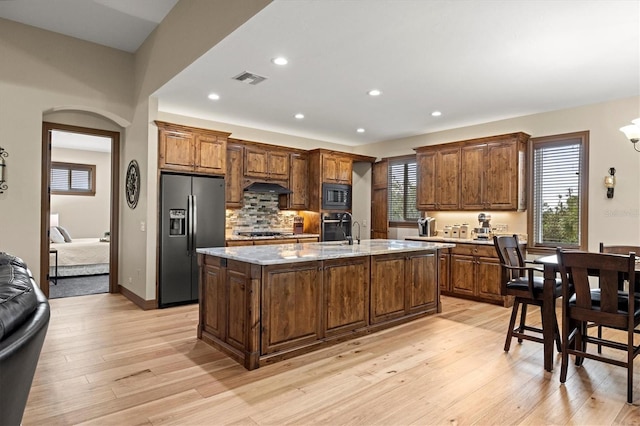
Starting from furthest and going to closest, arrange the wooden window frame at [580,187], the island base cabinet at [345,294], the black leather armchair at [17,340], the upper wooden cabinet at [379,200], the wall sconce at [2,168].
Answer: the upper wooden cabinet at [379,200]
the wooden window frame at [580,187]
the wall sconce at [2,168]
the island base cabinet at [345,294]
the black leather armchair at [17,340]

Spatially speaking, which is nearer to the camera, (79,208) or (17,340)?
(17,340)

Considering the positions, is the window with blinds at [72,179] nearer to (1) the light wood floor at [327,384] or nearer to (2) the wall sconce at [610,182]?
(1) the light wood floor at [327,384]

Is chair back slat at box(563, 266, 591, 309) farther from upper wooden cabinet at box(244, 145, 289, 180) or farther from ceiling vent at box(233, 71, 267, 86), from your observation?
upper wooden cabinet at box(244, 145, 289, 180)

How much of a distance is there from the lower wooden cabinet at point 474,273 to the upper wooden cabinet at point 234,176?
3.43 meters

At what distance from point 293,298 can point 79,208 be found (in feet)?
29.5

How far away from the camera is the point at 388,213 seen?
25.3 ft

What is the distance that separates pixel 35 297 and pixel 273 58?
2982mm

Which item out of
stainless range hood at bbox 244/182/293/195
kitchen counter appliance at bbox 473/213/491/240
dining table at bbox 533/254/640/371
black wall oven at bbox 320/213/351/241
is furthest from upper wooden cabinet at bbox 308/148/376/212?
dining table at bbox 533/254/640/371

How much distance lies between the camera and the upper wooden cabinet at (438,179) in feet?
20.5

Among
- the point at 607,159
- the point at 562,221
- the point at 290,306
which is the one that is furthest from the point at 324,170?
the point at 607,159

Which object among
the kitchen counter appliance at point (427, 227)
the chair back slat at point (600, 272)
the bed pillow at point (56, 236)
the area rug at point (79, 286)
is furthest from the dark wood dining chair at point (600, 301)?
the bed pillow at point (56, 236)

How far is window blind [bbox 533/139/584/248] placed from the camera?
17.5ft

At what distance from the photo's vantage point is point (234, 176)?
6152 millimetres

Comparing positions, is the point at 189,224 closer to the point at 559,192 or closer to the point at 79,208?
the point at 559,192
